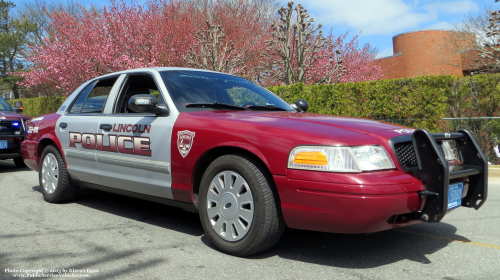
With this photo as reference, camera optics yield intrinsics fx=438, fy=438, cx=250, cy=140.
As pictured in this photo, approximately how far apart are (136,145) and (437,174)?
107 inches

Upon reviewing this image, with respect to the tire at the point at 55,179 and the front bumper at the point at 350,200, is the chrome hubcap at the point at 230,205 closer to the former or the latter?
the front bumper at the point at 350,200

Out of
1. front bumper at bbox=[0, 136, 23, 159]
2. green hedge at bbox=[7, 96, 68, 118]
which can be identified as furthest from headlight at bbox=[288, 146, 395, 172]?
green hedge at bbox=[7, 96, 68, 118]

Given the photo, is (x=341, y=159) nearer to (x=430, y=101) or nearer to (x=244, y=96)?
(x=244, y=96)

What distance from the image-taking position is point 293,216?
3166mm

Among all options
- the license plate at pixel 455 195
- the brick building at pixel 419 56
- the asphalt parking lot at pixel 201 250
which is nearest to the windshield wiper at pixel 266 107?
the asphalt parking lot at pixel 201 250

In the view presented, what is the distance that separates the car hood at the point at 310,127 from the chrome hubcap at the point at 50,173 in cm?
266

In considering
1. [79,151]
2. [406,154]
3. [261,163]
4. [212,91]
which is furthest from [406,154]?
[79,151]

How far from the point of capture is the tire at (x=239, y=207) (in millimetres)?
3266

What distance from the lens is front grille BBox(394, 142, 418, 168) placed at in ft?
10.5

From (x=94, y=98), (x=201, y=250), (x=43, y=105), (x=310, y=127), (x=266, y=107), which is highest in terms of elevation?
(x=43, y=105)

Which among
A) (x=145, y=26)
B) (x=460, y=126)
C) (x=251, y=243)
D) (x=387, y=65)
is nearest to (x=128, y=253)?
(x=251, y=243)

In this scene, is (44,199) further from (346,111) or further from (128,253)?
(346,111)

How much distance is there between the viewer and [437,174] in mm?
3078

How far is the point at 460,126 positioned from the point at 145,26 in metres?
15.7
